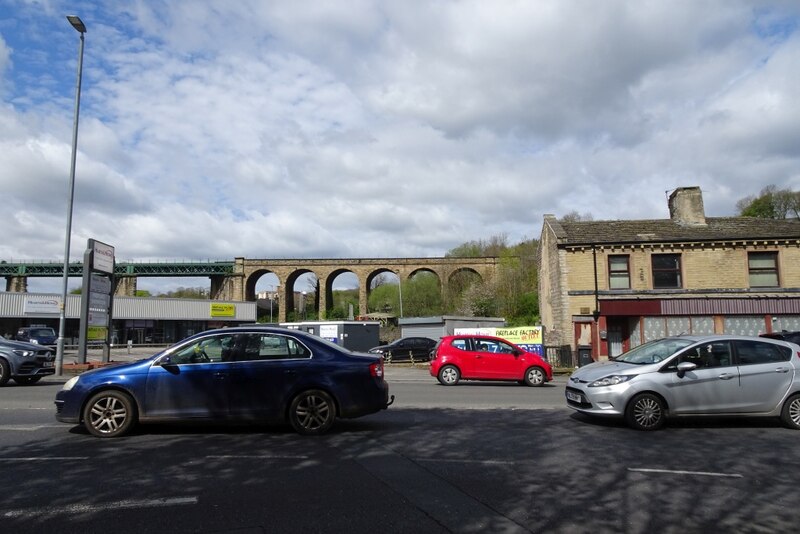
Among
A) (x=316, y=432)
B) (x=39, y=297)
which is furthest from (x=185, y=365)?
(x=39, y=297)

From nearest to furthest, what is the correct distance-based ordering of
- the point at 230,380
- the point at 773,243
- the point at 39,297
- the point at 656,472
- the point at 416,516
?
the point at 416,516
the point at 656,472
the point at 230,380
the point at 773,243
the point at 39,297

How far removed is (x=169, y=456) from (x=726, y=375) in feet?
27.3

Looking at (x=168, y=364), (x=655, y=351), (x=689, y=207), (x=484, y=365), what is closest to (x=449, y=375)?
(x=484, y=365)

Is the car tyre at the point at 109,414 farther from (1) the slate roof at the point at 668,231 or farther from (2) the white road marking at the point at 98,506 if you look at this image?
(1) the slate roof at the point at 668,231

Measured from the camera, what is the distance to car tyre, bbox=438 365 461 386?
58.7 ft

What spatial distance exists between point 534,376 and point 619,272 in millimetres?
11898

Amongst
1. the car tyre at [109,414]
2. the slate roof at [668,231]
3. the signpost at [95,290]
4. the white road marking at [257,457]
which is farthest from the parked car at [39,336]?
the white road marking at [257,457]

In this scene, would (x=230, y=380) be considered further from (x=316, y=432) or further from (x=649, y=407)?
(x=649, y=407)

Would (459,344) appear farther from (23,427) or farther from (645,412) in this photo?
(23,427)

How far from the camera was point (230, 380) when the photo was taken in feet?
26.0

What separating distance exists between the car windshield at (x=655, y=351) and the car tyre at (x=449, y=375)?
25.7 feet

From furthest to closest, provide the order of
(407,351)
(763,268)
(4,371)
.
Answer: (407,351), (763,268), (4,371)

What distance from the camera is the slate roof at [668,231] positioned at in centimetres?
2734

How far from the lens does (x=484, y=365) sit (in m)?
18.0
